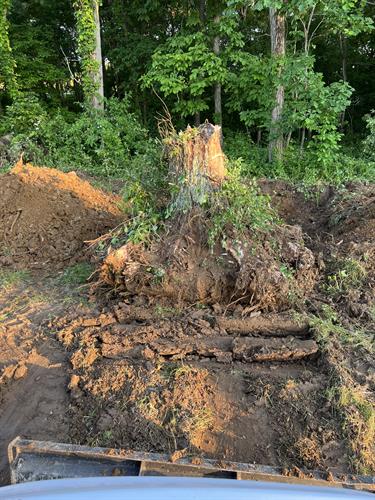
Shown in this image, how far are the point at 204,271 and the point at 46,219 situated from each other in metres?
2.77

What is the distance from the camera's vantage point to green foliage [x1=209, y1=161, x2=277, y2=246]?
404 centimetres

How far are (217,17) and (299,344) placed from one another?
9.84 m

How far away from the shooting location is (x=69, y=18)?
46.0ft

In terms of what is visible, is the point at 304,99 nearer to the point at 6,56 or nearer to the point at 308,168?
the point at 308,168

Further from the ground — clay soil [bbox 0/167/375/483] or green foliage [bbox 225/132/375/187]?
green foliage [bbox 225/132/375/187]

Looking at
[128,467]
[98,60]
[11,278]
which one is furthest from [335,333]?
[98,60]

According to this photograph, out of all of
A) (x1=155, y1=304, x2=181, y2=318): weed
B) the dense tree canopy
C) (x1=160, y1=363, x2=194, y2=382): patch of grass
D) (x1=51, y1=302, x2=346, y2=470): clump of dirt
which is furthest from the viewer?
the dense tree canopy

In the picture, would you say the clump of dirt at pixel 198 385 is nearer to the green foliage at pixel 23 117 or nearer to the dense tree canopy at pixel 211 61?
the dense tree canopy at pixel 211 61

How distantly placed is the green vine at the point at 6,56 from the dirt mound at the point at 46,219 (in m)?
5.75

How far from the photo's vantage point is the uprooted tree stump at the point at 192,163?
13.4ft

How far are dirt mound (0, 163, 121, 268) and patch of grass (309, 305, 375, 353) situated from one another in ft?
9.98

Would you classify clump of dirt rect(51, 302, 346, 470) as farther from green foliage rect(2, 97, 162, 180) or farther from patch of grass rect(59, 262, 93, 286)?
green foliage rect(2, 97, 162, 180)

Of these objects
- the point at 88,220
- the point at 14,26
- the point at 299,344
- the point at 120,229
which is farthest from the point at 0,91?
the point at 299,344

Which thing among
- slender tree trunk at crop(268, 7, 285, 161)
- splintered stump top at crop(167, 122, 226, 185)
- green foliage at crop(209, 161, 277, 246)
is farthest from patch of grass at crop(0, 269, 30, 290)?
slender tree trunk at crop(268, 7, 285, 161)
